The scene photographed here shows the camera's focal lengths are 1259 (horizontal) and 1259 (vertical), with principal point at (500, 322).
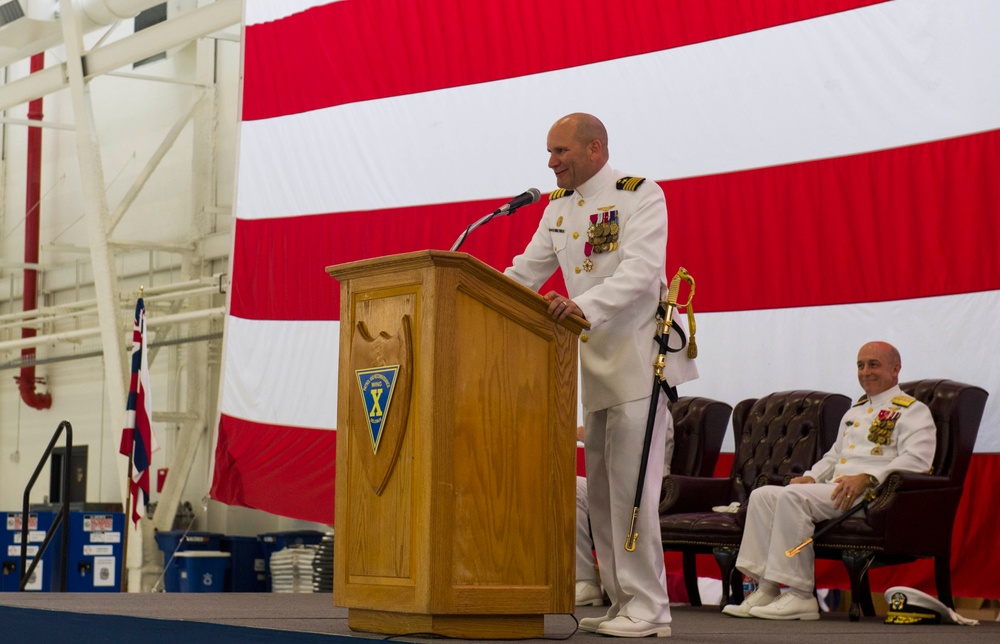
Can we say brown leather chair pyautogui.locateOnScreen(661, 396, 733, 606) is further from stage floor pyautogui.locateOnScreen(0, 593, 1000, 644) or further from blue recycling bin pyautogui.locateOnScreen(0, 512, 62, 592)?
blue recycling bin pyautogui.locateOnScreen(0, 512, 62, 592)

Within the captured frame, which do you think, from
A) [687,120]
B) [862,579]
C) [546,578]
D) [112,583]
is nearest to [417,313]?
[546,578]

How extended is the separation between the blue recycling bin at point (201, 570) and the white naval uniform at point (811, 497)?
16.0 feet

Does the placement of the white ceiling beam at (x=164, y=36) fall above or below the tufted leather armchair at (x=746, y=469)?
above

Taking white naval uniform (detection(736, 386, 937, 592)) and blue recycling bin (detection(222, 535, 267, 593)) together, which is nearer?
white naval uniform (detection(736, 386, 937, 592))

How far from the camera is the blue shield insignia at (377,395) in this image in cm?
229

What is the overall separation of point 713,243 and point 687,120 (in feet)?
1.65

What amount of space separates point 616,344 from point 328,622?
887 millimetres

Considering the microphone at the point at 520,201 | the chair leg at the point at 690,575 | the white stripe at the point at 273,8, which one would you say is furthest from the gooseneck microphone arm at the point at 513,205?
the white stripe at the point at 273,8

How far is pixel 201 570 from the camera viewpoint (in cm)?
786

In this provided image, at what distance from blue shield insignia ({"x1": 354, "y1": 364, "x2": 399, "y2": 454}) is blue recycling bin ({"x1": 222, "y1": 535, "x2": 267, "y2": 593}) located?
20.1ft

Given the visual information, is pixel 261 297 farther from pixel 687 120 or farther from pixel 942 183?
pixel 942 183

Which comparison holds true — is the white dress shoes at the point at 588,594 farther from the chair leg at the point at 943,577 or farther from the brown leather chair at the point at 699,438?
the chair leg at the point at 943,577

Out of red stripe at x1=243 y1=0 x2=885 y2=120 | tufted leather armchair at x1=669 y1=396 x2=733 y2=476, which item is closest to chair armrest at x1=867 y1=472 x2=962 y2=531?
tufted leather armchair at x1=669 y1=396 x2=733 y2=476

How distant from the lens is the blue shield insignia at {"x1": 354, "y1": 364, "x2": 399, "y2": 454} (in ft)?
7.52
